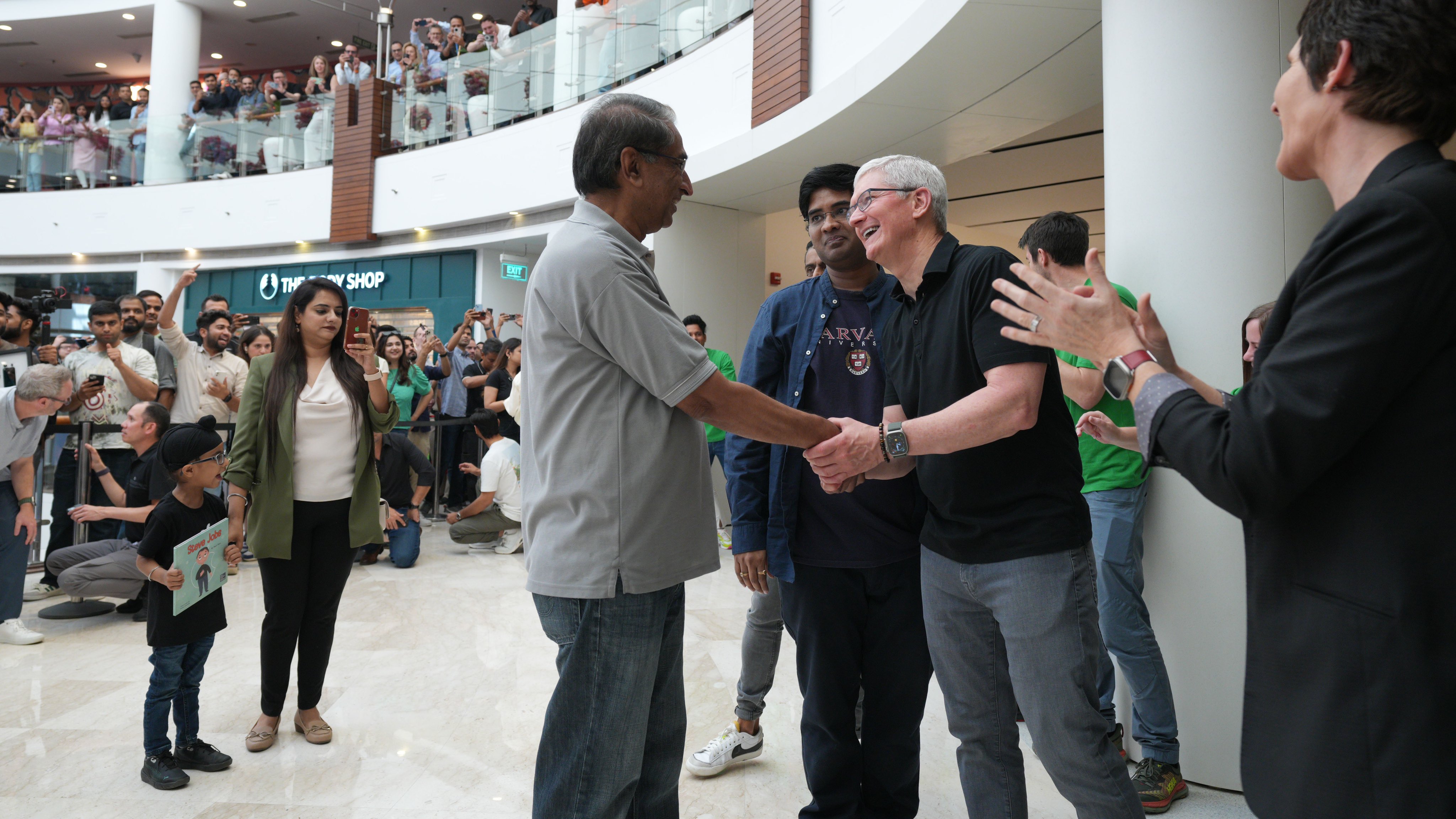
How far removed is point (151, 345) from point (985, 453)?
6.03 meters

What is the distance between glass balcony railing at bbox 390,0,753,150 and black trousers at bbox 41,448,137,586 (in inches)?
245

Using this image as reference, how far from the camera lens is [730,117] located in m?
8.10

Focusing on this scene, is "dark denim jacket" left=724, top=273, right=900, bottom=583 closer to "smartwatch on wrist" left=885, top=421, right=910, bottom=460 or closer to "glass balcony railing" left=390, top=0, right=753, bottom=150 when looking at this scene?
"smartwatch on wrist" left=885, top=421, right=910, bottom=460

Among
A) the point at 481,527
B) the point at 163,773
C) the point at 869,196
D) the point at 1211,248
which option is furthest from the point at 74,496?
the point at 1211,248

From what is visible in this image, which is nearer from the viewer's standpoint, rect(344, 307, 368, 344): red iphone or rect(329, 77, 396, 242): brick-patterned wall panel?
rect(344, 307, 368, 344): red iphone

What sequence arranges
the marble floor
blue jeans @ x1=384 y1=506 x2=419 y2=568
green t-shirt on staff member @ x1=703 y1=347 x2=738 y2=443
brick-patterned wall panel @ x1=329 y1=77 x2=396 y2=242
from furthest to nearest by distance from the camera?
brick-patterned wall panel @ x1=329 y1=77 x2=396 y2=242 → blue jeans @ x1=384 y1=506 x2=419 y2=568 → green t-shirt on staff member @ x1=703 y1=347 x2=738 y2=443 → the marble floor

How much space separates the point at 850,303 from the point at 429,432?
653 cm

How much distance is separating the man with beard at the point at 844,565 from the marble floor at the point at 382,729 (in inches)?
18.3

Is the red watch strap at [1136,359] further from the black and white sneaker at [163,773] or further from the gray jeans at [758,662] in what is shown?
the black and white sneaker at [163,773]

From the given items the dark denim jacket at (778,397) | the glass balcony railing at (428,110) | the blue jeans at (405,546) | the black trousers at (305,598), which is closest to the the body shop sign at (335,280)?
the glass balcony railing at (428,110)

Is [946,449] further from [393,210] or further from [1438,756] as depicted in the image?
[393,210]

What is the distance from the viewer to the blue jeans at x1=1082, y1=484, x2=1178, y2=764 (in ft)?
8.51

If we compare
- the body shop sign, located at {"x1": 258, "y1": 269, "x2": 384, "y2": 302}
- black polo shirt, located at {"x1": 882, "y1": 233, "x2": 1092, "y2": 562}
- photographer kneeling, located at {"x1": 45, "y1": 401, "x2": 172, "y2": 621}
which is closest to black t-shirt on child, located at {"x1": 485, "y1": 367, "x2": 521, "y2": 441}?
photographer kneeling, located at {"x1": 45, "y1": 401, "x2": 172, "y2": 621}

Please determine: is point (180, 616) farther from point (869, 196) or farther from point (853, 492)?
point (869, 196)
